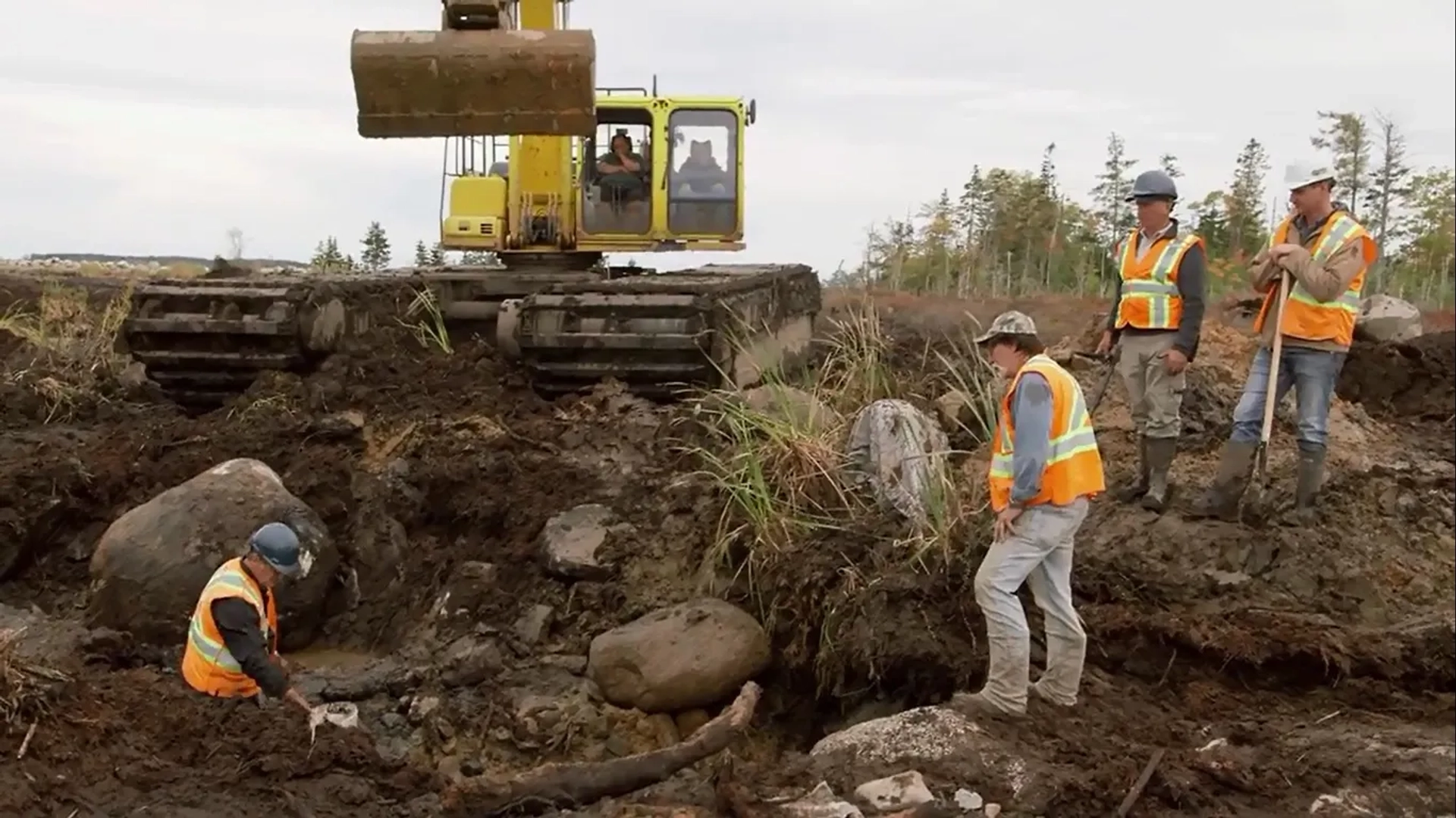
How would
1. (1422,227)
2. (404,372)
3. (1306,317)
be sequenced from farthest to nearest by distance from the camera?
(1422,227) → (404,372) → (1306,317)

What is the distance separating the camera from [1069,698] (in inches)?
212

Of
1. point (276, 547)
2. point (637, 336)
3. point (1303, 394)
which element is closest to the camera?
point (276, 547)

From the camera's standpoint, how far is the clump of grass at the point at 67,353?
388 inches

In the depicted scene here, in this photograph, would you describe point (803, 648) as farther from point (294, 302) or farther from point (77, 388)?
point (77, 388)

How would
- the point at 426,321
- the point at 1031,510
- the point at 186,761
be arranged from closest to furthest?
1. the point at 186,761
2. the point at 1031,510
3. the point at 426,321

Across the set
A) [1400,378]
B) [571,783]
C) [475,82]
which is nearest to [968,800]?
[571,783]

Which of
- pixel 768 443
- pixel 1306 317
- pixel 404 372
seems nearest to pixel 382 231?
pixel 404 372

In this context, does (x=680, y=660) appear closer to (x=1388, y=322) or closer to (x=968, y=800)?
(x=968, y=800)

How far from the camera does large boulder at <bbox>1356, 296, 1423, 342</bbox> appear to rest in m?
12.0

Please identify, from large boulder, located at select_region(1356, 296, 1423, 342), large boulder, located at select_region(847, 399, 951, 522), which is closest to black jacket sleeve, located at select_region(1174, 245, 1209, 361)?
large boulder, located at select_region(847, 399, 951, 522)

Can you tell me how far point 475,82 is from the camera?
8.72 m

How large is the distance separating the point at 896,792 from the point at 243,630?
2791mm

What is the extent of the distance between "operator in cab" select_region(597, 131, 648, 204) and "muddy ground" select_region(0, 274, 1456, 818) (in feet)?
7.89

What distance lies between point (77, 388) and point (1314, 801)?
8.79m
